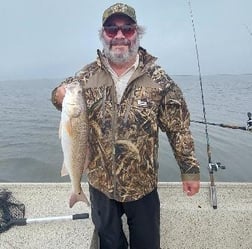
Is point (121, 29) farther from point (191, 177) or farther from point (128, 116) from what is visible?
point (191, 177)

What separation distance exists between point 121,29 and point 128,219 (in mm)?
1671

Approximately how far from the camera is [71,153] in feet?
9.64

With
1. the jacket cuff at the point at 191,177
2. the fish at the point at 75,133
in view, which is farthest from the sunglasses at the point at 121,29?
the jacket cuff at the point at 191,177

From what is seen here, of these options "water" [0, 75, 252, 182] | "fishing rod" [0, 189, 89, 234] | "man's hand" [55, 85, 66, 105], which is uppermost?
"man's hand" [55, 85, 66, 105]

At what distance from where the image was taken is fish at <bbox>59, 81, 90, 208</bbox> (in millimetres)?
2789

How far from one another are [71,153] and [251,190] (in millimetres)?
2547

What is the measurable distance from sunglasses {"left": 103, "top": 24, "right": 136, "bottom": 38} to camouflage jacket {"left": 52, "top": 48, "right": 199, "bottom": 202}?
20cm

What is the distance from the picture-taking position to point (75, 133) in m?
2.88

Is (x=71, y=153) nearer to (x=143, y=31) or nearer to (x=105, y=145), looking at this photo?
(x=105, y=145)

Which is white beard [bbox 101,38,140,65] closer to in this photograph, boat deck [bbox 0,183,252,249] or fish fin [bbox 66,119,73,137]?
fish fin [bbox 66,119,73,137]

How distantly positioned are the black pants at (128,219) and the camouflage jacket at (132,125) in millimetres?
127

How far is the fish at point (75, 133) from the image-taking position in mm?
2789

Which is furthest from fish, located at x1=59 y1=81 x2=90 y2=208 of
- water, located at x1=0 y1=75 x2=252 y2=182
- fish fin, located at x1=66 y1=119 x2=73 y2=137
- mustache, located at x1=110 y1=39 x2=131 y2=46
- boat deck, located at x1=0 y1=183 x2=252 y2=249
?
water, located at x1=0 y1=75 x2=252 y2=182

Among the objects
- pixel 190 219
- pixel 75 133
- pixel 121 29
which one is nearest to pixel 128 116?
pixel 75 133
